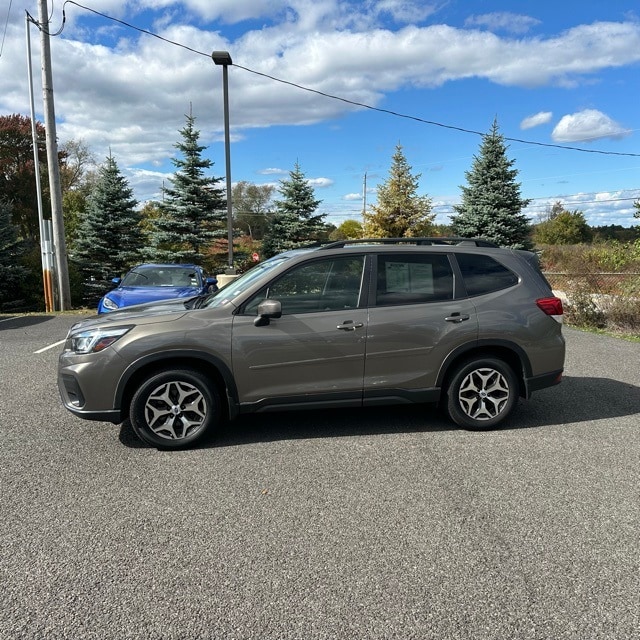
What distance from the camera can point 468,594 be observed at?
8.30 feet

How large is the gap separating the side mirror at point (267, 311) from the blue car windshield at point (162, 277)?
6805 millimetres

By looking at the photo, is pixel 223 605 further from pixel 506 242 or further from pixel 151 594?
pixel 506 242

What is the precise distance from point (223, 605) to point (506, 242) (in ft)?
71.4

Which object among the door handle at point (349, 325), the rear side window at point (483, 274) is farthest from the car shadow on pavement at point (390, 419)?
the rear side window at point (483, 274)

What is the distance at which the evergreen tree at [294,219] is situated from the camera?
935 inches

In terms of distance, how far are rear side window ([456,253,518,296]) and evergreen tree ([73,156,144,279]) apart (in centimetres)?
1968

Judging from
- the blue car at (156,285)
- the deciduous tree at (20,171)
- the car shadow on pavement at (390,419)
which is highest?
the deciduous tree at (20,171)

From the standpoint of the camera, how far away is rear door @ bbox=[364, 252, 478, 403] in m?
4.59

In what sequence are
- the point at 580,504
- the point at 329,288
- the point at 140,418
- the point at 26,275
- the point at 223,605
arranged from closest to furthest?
the point at 223,605, the point at 580,504, the point at 140,418, the point at 329,288, the point at 26,275

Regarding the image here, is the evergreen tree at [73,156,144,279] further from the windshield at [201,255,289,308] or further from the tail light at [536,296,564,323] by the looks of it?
the tail light at [536,296,564,323]

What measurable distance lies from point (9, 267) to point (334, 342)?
16.8 m

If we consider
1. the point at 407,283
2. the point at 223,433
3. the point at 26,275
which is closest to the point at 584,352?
the point at 407,283

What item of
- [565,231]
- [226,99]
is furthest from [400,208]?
[565,231]

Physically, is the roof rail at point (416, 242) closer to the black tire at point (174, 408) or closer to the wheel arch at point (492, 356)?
the wheel arch at point (492, 356)
